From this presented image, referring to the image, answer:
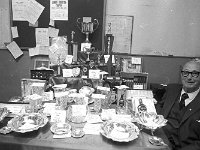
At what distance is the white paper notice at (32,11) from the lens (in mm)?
2260

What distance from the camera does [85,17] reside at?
7.32 ft

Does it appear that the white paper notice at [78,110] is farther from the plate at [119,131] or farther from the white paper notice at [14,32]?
the white paper notice at [14,32]

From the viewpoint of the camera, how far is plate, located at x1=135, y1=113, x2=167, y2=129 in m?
1.18

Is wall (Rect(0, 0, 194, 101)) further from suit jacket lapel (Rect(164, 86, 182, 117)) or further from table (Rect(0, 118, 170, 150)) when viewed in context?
table (Rect(0, 118, 170, 150))

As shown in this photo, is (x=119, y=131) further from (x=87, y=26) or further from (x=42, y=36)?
(x=42, y=36)

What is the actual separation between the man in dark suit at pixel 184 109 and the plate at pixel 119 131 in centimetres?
51

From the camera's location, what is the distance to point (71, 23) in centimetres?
227

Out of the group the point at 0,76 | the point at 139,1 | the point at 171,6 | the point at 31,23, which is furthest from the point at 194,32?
the point at 0,76

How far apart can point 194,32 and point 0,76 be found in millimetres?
2430

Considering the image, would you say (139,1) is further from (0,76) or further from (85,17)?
(0,76)

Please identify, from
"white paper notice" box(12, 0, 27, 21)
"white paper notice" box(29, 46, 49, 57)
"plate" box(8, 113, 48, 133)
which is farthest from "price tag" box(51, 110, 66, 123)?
"white paper notice" box(12, 0, 27, 21)

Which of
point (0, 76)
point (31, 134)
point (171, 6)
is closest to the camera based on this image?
point (31, 134)

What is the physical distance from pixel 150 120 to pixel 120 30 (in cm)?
127

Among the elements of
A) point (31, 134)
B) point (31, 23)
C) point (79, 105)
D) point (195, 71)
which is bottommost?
point (31, 134)
